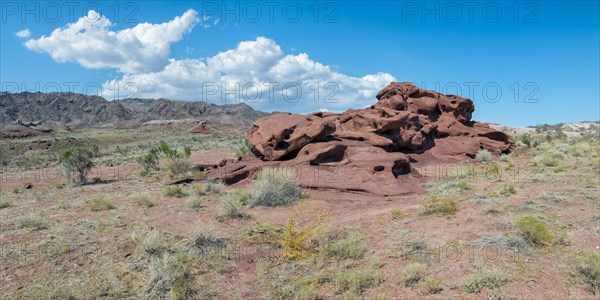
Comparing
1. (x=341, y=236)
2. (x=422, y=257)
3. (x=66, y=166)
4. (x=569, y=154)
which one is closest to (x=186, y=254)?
(x=341, y=236)

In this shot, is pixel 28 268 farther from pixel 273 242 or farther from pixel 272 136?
pixel 272 136

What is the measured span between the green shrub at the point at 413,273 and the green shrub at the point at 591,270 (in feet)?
7.35

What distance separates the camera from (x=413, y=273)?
629 cm

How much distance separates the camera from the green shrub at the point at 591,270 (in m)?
5.55

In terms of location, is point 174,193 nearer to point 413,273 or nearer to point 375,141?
point 375,141

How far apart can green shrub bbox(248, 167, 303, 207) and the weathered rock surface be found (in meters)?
0.84

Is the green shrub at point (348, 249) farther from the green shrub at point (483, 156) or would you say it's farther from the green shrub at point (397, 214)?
the green shrub at point (483, 156)

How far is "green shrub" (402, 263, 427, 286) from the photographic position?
244 inches

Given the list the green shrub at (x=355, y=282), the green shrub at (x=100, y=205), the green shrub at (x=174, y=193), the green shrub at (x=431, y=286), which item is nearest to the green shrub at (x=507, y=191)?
the green shrub at (x=431, y=286)

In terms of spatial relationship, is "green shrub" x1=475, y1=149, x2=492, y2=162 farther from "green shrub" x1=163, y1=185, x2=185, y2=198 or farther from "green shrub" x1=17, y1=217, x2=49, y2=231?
"green shrub" x1=17, y1=217, x2=49, y2=231

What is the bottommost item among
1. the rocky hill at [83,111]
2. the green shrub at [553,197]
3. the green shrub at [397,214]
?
the green shrub at [397,214]

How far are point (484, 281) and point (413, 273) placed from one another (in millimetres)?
1027

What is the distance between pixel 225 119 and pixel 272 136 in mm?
113408

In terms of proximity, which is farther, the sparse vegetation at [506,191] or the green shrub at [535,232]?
the sparse vegetation at [506,191]
